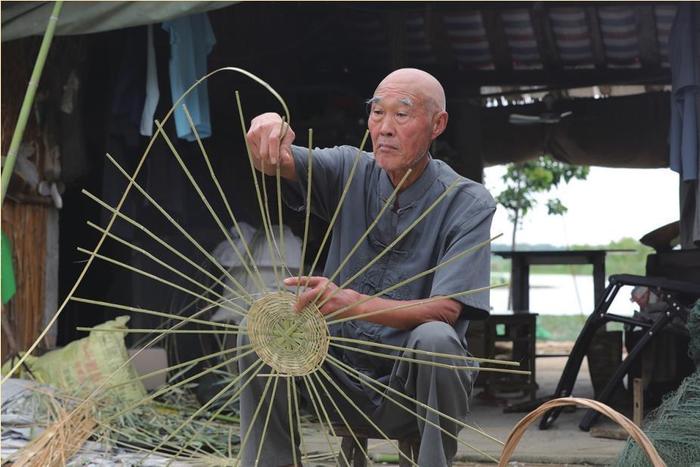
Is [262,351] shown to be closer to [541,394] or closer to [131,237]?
[131,237]

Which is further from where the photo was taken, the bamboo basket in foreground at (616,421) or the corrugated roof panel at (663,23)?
the corrugated roof panel at (663,23)

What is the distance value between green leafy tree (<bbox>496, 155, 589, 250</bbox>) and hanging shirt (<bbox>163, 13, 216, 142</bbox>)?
6586 mm

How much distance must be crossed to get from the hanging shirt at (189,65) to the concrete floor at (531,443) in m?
1.44

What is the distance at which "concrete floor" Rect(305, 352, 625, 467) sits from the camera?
3.75m

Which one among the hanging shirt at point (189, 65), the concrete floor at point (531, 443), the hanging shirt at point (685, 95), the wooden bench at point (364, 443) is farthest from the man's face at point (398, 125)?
the hanging shirt at point (685, 95)

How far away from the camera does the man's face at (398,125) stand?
2461mm

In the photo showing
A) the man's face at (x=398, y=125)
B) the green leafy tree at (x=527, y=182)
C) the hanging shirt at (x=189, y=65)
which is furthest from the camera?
the green leafy tree at (x=527, y=182)

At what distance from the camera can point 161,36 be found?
4957 millimetres

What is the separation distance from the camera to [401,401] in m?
2.37

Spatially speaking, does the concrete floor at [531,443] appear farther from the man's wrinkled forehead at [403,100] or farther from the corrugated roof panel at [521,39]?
the corrugated roof panel at [521,39]

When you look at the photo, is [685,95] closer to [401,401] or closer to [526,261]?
[526,261]

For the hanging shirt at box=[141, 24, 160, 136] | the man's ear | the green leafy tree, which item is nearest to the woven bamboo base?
the man's ear

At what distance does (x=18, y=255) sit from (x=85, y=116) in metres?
0.80

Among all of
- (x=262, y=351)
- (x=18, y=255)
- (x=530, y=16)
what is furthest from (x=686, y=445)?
(x=530, y=16)
